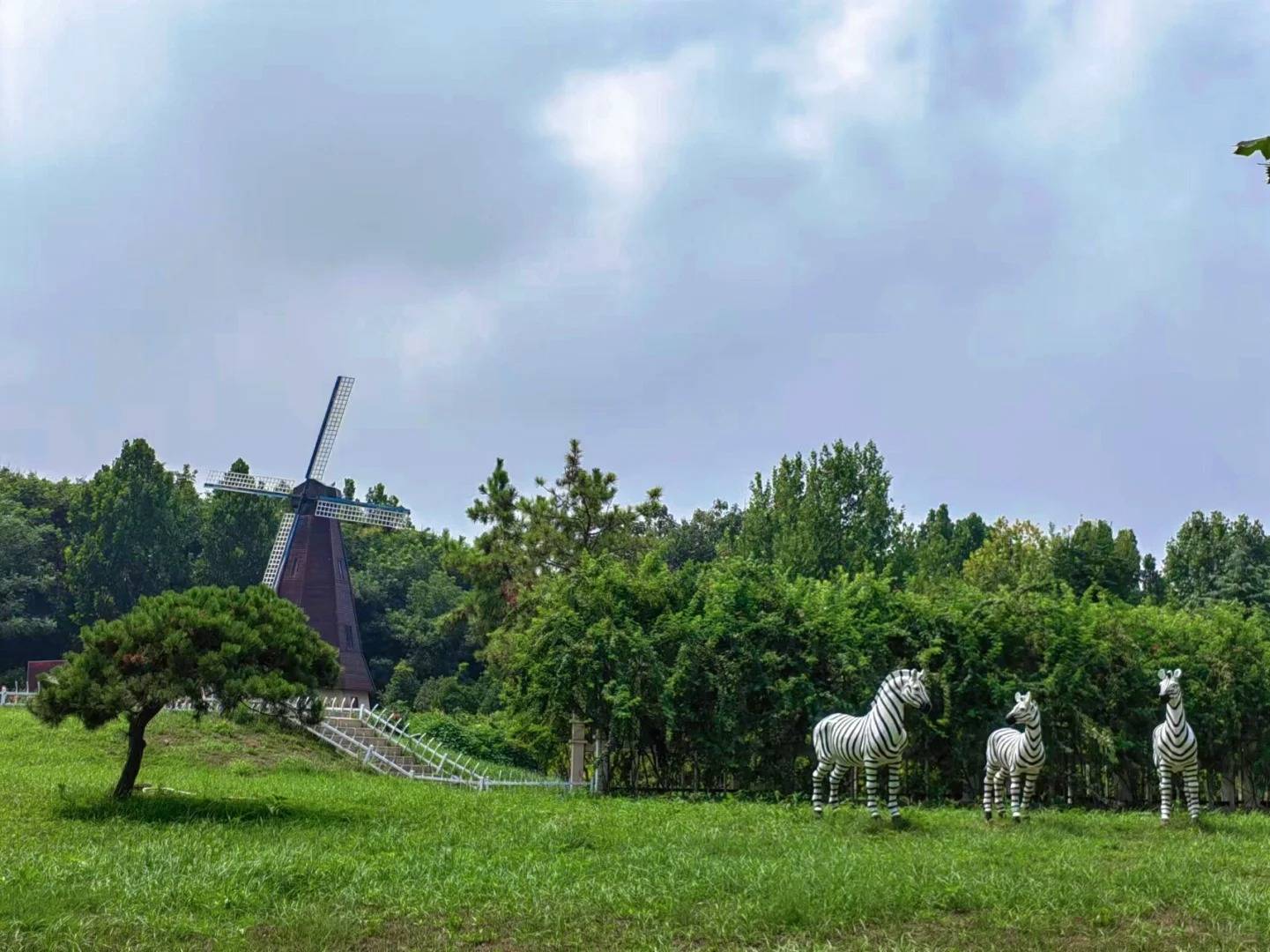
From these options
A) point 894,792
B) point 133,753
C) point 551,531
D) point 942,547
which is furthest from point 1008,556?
point 133,753

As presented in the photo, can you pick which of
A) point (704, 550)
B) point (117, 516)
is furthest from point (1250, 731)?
point (117, 516)

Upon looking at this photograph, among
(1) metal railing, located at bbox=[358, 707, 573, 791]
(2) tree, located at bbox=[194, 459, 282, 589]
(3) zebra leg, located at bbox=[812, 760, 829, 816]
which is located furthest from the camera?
(2) tree, located at bbox=[194, 459, 282, 589]

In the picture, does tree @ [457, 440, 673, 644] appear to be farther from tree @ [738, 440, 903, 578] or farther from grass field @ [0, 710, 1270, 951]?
grass field @ [0, 710, 1270, 951]

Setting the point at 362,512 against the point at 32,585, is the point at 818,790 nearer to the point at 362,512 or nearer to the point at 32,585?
the point at 362,512

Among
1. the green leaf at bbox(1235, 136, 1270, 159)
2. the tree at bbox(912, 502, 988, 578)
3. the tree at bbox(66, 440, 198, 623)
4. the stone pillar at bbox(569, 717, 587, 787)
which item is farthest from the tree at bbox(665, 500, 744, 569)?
the green leaf at bbox(1235, 136, 1270, 159)

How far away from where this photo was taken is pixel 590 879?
9.55m

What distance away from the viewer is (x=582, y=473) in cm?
3281

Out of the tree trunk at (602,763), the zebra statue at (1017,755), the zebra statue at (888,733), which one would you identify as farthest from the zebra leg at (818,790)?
the tree trunk at (602,763)

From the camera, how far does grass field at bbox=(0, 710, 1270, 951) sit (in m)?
7.73

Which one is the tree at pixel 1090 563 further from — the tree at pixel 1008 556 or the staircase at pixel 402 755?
the staircase at pixel 402 755

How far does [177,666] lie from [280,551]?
95.7 feet

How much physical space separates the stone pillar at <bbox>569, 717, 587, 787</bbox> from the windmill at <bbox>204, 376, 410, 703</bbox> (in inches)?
827

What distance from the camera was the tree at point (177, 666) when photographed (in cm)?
1395

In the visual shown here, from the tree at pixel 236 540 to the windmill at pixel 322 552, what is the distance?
30.6 feet
